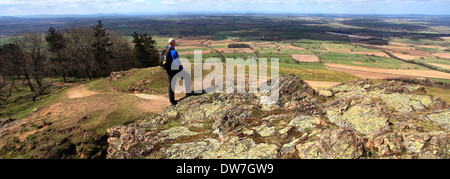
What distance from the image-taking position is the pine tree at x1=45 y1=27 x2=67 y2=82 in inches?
1565

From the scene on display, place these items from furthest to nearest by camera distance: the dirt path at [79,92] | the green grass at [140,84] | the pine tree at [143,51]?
the pine tree at [143,51] → the dirt path at [79,92] → the green grass at [140,84]

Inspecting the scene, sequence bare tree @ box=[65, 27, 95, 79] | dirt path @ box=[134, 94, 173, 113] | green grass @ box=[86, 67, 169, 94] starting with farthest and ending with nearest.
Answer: bare tree @ box=[65, 27, 95, 79] < green grass @ box=[86, 67, 169, 94] < dirt path @ box=[134, 94, 173, 113]

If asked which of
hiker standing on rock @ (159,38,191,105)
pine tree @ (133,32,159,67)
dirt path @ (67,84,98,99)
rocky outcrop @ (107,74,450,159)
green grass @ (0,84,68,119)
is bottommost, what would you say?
green grass @ (0,84,68,119)

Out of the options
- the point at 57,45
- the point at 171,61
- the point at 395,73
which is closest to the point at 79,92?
the point at 57,45

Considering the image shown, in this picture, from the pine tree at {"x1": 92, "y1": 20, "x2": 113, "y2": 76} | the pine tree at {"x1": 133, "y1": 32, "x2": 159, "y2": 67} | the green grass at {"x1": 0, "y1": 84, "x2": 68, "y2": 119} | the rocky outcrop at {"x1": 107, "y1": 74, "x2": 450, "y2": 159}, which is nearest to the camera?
the rocky outcrop at {"x1": 107, "y1": 74, "x2": 450, "y2": 159}

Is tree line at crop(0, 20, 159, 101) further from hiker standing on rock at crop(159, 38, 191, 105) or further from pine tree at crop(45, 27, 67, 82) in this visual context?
hiker standing on rock at crop(159, 38, 191, 105)

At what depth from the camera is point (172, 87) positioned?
1642 cm

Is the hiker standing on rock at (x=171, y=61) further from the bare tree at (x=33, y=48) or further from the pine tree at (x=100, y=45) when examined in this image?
the pine tree at (x=100, y=45)

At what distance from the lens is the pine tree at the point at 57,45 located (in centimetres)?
3975

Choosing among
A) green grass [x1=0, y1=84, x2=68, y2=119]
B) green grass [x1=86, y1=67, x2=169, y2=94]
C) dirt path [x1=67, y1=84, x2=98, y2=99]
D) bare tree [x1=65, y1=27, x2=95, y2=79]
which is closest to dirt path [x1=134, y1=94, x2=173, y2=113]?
green grass [x1=86, y1=67, x2=169, y2=94]

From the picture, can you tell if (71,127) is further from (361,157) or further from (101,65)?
(101,65)

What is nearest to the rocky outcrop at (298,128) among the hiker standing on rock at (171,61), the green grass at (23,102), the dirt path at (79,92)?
the hiker standing on rock at (171,61)
